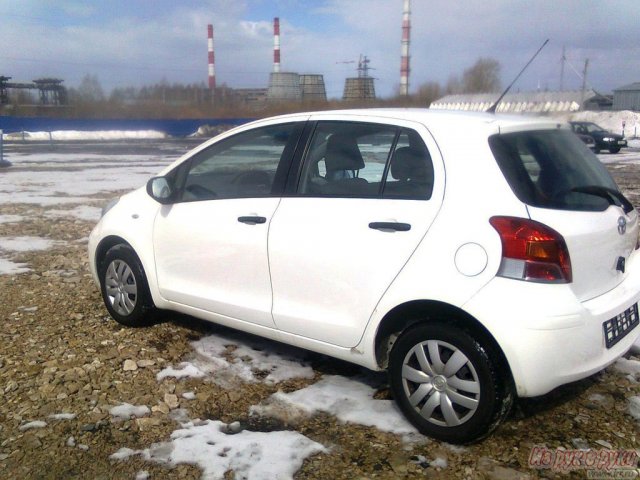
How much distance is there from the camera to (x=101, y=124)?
44.8 m

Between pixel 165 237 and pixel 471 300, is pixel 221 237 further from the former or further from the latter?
pixel 471 300

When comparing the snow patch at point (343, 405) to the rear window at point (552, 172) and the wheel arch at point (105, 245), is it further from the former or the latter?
the wheel arch at point (105, 245)

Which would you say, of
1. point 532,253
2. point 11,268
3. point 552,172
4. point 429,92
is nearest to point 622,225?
point 552,172

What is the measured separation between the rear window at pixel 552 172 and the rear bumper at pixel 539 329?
454 millimetres

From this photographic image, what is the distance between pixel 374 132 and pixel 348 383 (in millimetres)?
1584

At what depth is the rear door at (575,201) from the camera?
2957mm

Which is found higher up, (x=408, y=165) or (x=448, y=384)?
(x=408, y=165)

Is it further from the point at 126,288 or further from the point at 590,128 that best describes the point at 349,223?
the point at 590,128

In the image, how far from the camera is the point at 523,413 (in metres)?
3.47

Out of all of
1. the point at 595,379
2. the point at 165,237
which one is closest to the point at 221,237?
the point at 165,237

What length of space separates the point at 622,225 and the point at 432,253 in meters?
1.12

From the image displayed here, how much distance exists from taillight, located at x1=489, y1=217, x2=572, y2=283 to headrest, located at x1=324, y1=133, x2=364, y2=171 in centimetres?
118

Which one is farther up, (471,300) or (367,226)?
(367,226)

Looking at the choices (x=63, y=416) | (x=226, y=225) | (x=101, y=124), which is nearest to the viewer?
(x=63, y=416)
